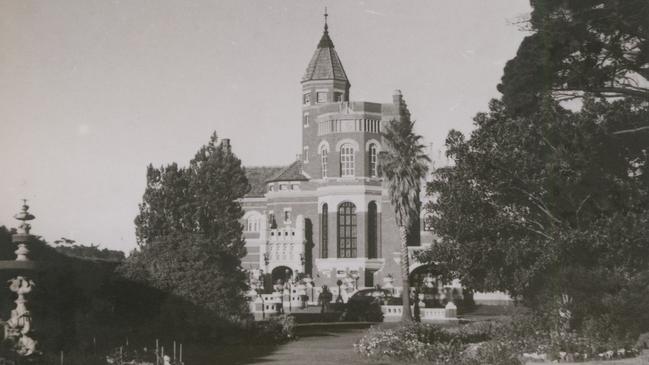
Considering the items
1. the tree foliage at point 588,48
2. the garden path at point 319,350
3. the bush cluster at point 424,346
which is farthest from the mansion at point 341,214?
the tree foliage at point 588,48

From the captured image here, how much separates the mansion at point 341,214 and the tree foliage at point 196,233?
30.6m

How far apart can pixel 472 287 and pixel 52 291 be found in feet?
42.2

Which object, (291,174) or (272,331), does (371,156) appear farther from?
(272,331)

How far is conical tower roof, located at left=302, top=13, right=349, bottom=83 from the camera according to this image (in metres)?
70.1

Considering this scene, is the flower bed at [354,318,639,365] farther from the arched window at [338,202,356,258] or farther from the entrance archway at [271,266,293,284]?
the entrance archway at [271,266,293,284]

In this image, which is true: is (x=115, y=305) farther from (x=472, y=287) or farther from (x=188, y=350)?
(x=472, y=287)

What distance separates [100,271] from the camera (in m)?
26.5

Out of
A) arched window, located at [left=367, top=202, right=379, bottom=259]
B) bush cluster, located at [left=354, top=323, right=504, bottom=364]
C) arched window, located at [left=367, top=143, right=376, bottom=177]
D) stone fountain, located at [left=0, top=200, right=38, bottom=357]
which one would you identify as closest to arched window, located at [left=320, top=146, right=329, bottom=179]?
arched window, located at [left=367, top=143, right=376, bottom=177]

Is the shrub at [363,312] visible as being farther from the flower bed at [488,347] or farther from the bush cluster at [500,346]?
the bush cluster at [500,346]

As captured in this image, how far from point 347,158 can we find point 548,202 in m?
39.6

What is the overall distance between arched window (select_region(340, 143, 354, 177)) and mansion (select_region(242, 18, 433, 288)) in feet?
0.10

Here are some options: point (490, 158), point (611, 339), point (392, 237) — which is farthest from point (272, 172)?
point (611, 339)

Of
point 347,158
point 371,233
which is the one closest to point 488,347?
point 371,233

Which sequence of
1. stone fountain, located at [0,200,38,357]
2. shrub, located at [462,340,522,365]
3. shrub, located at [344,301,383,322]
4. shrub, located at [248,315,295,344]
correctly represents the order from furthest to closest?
shrub, located at [344,301,383,322], shrub, located at [248,315,295,344], shrub, located at [462,340,522,365], stone fountain, located at [0,200,38,357]
